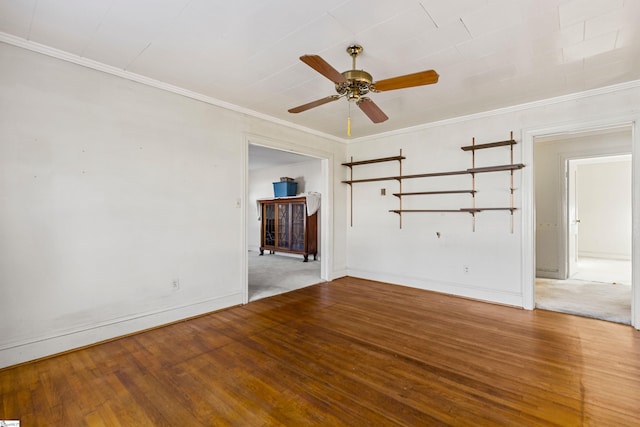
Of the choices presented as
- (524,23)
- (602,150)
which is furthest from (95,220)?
(602,150)

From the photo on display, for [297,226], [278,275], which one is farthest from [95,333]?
[297,226]

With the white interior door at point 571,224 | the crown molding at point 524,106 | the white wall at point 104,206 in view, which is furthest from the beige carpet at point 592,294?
the white wall at point 104,206

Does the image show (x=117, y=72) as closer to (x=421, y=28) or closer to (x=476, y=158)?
(x=421, y=28)

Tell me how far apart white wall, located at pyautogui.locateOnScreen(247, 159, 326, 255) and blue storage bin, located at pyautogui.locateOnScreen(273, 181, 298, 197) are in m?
0.19

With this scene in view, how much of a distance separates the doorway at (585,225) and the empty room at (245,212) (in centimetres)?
27

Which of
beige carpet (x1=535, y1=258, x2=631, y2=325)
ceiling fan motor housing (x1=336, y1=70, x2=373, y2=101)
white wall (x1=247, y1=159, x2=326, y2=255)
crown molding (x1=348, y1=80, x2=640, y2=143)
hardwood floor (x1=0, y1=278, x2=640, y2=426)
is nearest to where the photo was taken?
hardwood floor (x1=0, y1=278, x2=640, y2=426)

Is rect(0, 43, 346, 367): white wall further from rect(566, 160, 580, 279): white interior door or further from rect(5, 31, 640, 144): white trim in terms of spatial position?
rect(566, 160, 580, 279): white interior door

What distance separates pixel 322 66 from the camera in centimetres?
192

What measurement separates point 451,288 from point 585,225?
601 centimetres

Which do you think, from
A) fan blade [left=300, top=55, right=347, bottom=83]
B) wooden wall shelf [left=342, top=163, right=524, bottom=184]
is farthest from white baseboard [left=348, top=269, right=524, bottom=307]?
fan blade [left=300, top=55, right=347, bottom=83]

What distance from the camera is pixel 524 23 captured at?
6.67 feet

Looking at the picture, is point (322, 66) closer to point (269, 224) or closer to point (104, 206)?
point (104, 206)

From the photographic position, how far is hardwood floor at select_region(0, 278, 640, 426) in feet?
5.65

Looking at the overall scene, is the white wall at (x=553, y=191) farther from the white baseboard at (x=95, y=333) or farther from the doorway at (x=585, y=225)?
the white baseboard at (x=95, y=333)
